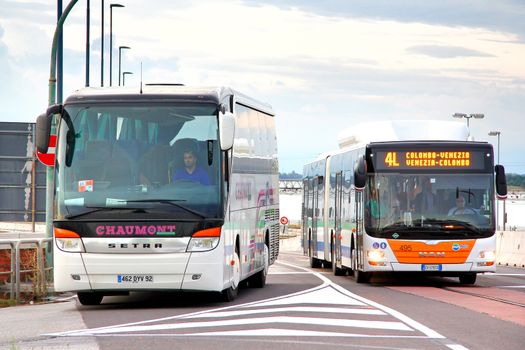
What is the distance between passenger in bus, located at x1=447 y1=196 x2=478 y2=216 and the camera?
2638cm

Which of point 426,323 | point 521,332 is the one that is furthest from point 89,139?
point 521,332

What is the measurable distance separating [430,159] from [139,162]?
9480mm

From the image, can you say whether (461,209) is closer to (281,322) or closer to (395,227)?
(395,227)

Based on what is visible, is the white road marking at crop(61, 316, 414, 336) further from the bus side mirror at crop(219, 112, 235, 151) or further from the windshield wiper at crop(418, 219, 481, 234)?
the windshield wiper at crop(418, 219, 481, 234)

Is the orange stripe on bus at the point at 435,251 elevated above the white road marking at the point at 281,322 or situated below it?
above

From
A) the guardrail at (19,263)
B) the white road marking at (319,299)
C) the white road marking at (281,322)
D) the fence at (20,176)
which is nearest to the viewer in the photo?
the white road marking at (281,322)

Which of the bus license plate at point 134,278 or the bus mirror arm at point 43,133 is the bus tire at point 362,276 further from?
the bus mirror arm at point 43,133

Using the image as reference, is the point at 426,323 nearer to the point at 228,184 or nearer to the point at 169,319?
the point at 169,319

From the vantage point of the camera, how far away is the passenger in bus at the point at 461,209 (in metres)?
26.4

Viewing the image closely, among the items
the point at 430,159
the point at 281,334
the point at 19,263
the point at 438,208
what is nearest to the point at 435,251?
Result: the point at 438,208

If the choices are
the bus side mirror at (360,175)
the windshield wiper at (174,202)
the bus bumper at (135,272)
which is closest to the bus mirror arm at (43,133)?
the windshield wiper at (174,202)

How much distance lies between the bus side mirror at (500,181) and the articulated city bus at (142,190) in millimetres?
8181

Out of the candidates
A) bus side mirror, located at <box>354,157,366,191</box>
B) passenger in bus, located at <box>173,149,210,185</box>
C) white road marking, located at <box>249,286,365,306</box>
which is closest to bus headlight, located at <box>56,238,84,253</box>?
passenger in bus, located at <box>173,149,210,185</box>

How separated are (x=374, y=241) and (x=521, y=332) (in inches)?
462
